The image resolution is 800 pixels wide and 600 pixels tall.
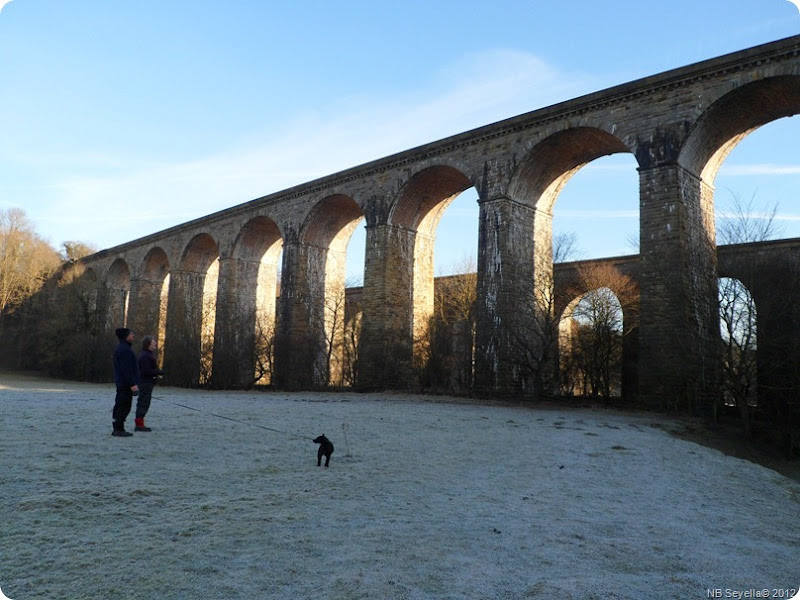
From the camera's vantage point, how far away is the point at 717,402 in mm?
13938

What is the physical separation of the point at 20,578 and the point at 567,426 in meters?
10.0

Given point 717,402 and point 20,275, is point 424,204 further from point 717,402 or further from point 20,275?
point 20,275

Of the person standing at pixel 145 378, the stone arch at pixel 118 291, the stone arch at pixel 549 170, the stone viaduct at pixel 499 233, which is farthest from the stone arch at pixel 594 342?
the stone arch at pixel 118 291

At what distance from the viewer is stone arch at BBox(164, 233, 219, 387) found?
2911 centimetres

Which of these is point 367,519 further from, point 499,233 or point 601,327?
point 601,327

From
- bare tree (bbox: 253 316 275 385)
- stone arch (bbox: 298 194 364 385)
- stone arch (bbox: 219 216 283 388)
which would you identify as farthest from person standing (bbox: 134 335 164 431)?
stone arch (bbox: 219 216 283 388)

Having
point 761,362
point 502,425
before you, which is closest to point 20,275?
point 502,425

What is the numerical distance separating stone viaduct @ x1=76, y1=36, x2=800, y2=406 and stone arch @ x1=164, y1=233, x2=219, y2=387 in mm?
123

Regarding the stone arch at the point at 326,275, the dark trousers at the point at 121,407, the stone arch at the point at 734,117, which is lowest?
the dark trousers at the point at 121,407

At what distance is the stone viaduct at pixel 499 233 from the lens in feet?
50.4

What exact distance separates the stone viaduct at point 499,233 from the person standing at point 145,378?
11.5 m

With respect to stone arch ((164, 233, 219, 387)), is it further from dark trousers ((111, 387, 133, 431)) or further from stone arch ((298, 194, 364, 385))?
dark trousers ((111, 387, 133, 431))

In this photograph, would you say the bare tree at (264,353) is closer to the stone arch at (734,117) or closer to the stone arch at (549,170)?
the stone arch at (549,170)

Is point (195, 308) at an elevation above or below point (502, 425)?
above
